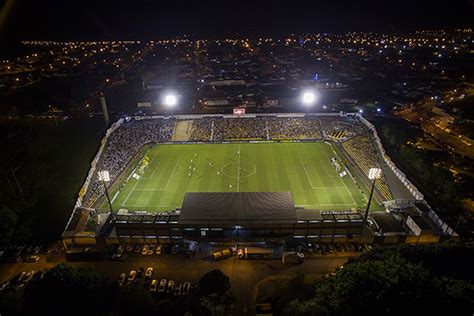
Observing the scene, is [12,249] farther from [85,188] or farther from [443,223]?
[443,223]

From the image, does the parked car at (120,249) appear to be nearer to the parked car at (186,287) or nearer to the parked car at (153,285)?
the parked car at (153,285)

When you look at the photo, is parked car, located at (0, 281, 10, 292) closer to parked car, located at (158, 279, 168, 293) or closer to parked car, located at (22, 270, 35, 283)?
parked car, located at (22, 270, 35, 283)

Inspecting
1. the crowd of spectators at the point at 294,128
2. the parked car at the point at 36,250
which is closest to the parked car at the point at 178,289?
the parked car at the point at 36,250

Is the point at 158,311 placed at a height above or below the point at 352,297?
below

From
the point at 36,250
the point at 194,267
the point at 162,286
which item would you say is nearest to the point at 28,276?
the point at 36,250

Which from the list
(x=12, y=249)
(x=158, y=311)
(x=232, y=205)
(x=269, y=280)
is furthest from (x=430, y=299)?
(x=12, y=249)
